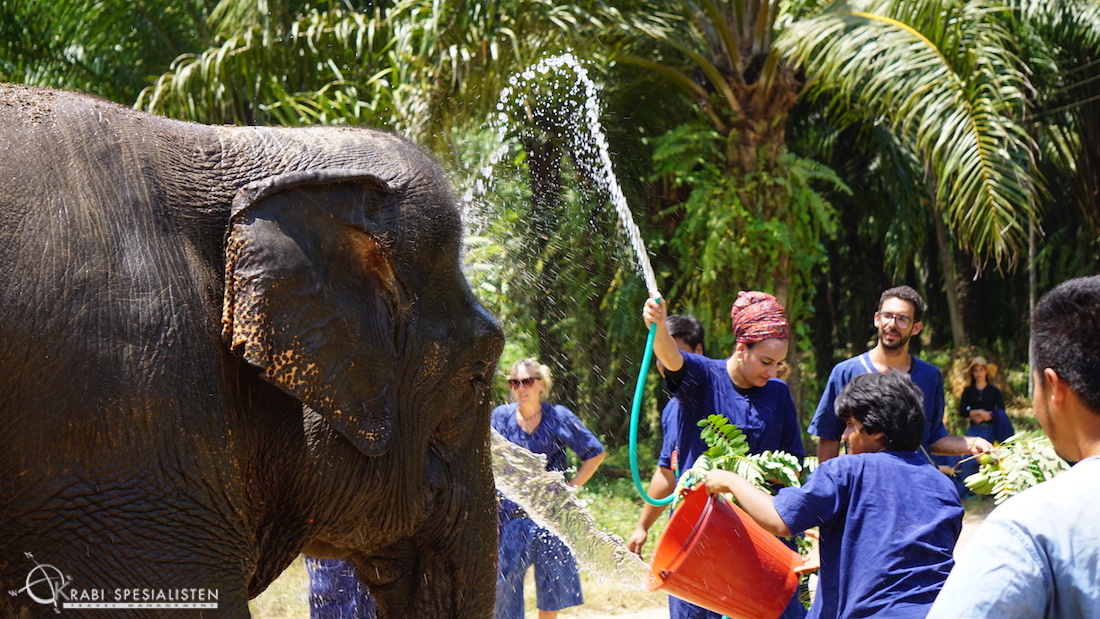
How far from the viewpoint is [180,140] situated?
8.16ft

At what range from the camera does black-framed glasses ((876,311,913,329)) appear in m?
5.18

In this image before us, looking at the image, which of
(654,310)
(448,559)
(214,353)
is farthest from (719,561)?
(214,353)

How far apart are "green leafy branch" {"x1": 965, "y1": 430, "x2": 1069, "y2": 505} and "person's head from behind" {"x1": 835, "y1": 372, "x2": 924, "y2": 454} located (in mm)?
642

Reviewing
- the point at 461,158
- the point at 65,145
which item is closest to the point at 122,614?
the point at 65,145

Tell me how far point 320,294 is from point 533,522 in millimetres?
3202

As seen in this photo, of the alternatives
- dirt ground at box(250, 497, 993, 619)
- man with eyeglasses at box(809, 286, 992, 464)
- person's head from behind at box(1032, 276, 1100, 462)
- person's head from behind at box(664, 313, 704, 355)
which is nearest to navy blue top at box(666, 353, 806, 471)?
man with eyeglasses at box(809, 286, 992, 464)

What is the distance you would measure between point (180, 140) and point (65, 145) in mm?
278

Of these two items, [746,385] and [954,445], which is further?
[954,445]

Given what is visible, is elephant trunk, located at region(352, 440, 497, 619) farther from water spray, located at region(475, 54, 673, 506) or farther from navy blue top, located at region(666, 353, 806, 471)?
water spray, located at region(475, 54, 673, 506)

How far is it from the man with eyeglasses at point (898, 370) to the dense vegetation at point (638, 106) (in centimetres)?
238

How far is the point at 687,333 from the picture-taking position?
6.09m

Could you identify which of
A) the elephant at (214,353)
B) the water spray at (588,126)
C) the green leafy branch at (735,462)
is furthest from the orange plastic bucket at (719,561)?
the water spray at (588,126)

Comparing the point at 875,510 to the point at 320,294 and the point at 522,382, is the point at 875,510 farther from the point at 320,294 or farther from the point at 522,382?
the point at 522,382

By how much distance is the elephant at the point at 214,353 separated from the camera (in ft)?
6.93
